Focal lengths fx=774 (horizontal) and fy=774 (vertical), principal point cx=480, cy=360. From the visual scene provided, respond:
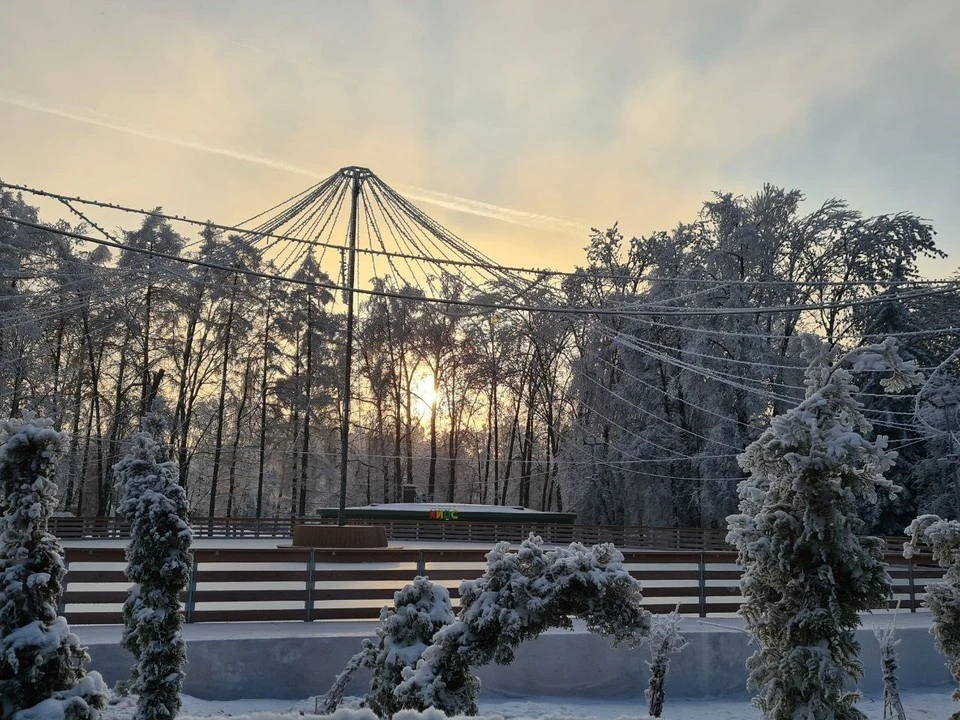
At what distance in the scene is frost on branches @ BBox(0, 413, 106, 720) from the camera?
16.6 feet

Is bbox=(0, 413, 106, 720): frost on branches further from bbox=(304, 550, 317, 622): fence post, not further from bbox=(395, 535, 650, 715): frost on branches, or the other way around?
bbox=(304, 550, 317, 622): fence post

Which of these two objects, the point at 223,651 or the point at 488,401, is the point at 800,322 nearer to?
the point at 488,401

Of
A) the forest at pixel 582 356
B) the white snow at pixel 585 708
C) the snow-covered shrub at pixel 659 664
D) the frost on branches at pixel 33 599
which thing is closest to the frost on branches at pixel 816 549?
the snow-covered shrub at pixel 659 664

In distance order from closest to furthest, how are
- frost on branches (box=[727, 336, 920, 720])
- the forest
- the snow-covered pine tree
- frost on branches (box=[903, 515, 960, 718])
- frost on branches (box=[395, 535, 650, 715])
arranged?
frost on branches (box=[727, 336, 920, 720]) → frost on branches (box=[395, 535, 650, 715]) → the snow-covered pine tree → frost on branches (box=[903, 515, 960, 718]) → the forest

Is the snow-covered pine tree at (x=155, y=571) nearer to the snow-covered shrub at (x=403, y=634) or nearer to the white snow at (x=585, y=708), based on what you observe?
the white snow at (x=585, y=708)

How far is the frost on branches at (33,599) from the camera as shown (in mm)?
5062

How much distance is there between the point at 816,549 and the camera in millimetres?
5547

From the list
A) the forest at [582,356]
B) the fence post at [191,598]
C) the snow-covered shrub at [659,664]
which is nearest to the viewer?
the snow-covered shrub at [659,664]

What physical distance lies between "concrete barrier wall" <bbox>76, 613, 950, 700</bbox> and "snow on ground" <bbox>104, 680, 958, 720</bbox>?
172 mm

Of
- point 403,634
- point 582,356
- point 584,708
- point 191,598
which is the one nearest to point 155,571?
point 403,634

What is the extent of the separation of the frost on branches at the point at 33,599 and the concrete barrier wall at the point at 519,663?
390 centimetres

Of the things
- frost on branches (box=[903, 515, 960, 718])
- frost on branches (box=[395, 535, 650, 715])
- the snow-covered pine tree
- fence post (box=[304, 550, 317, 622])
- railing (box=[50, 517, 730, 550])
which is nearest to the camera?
frost on branches (box=[395, 535, 650, 715])

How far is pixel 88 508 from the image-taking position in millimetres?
42188

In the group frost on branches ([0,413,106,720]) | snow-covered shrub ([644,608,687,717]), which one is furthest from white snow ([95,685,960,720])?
frost on branches ([0,413,106,720])
